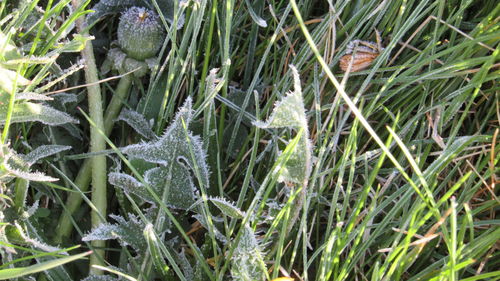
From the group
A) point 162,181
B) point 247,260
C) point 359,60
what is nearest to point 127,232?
point 162,181

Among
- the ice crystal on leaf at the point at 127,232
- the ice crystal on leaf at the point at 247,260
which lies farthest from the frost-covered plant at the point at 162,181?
the ice crystal on leaf at the point at 247,260

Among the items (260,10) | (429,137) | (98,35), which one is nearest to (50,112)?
(98,35)

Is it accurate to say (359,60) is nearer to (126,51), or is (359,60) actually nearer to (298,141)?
(298,141)

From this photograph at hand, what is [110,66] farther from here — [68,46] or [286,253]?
[286,253]

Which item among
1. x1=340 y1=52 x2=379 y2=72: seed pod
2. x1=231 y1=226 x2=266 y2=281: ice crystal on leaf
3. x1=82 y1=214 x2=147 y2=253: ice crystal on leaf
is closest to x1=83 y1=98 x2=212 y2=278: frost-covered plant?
x1=82 y1=214 x2=147 y2=253: ice crystal on leaf

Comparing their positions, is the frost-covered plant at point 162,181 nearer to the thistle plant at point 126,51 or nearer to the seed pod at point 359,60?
the thistle plant at point 126,51

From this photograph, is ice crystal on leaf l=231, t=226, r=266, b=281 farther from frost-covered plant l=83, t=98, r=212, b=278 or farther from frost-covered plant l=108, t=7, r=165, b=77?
frost-covered plant l=108, t=7, r=165, b=77
